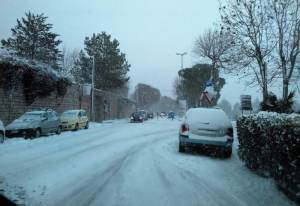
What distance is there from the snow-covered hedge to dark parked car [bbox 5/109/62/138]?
11.7 meters

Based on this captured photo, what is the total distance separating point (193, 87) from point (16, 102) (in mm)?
29388

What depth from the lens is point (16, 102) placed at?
2027 cm

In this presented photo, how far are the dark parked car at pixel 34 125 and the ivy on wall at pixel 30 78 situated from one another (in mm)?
4115

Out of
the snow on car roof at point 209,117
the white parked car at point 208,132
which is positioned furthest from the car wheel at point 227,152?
the snow on car roof at point 209,117

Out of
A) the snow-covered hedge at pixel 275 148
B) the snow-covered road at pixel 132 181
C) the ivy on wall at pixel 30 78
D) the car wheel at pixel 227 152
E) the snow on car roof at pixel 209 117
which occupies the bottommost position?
the snow-covered road at pixel 132 181

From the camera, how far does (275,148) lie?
17.5 ft

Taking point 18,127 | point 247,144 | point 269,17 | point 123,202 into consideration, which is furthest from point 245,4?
point 18,127

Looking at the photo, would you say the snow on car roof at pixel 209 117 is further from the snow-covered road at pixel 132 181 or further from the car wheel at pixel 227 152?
the snow-covered road at pixel 132 181

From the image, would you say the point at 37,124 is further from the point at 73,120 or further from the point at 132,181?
the point at 132,181

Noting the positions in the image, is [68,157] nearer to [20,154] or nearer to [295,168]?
[20,154]

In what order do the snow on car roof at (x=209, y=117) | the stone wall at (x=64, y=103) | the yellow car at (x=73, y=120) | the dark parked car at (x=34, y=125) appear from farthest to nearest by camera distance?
the yellow car at (x=73, y=120) → the stone wall at (x=64, y=103) → the dark parked car at (x=34, y=125) → the snow on car roof at (x=209, y=117)

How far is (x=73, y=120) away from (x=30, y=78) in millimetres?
4658

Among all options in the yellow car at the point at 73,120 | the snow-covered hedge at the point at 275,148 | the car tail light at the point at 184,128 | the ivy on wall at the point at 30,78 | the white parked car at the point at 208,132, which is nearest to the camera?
the snow-covered hedge at the point at 275,148

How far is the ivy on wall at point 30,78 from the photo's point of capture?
62.1 feet
